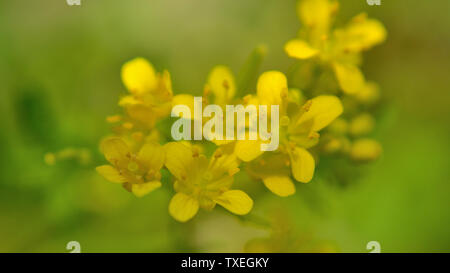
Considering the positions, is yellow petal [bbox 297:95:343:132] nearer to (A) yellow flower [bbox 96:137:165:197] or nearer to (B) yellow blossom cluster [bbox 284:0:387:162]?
(B) yellow blossom cluster [bbox 284:0:387:162]

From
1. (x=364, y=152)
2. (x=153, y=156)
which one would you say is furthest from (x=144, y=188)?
(x=364, y=152)

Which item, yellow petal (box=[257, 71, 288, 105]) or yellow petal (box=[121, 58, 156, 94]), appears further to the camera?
yellow petal (box=[121, 58, 156, 94])

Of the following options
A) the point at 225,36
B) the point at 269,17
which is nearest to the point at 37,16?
the point at 225,36

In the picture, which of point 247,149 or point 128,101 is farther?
point 128,101

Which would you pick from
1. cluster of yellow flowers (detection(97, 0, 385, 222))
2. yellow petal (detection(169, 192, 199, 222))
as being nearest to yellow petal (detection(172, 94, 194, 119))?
cluster of yellow flowers (detection(97, 0, 385, 222))

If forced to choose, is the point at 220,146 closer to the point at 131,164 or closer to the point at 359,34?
the point at 131,164

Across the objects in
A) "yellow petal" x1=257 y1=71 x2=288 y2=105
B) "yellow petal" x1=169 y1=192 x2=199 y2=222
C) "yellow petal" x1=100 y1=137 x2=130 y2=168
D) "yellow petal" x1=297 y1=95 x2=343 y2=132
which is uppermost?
"yellow petal" x1=257 y1=71 x2=288 y2=105
